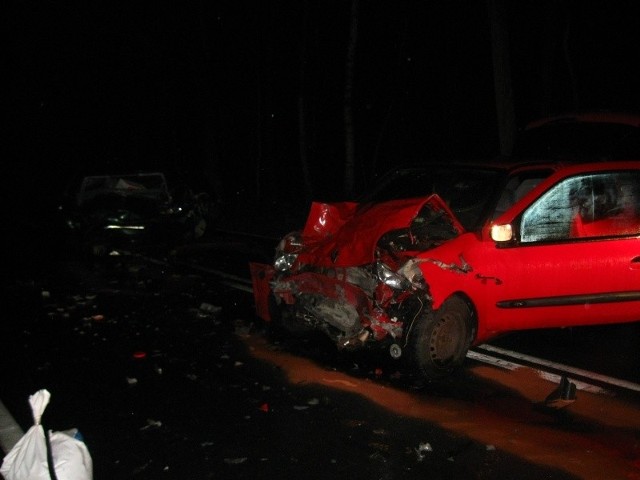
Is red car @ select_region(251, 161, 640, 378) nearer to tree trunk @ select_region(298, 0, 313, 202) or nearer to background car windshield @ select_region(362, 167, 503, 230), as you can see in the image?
background car windshield @ select_region(362, 167, 503, 230)

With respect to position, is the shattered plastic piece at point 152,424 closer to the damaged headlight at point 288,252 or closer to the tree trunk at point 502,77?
the damaged headlight at point 288,252

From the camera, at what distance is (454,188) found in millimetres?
6289

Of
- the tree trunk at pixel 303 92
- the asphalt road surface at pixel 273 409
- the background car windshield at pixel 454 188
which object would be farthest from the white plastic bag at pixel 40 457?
the tree trunk at pixel 303 92

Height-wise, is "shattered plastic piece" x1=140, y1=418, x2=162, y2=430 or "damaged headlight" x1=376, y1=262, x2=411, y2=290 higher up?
"damaged headlight" x1=376, y1=262, x2=411, y2=290

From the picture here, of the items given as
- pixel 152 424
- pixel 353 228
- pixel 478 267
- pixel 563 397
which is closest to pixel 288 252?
pixel 353 228

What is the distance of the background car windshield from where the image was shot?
586 centimetres

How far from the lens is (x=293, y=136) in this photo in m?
32.0

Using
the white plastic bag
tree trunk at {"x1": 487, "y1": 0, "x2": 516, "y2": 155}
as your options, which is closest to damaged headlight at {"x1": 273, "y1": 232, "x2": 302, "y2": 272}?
the white plastic bag

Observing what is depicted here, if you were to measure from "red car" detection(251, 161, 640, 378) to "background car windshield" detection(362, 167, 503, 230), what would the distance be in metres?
0.03

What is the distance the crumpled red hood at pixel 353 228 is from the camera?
5.47 meters

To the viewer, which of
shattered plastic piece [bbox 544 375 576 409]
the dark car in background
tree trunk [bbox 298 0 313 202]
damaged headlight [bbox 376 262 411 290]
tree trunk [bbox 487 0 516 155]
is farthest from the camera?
tree trunk [bbox 298 0 313 202]

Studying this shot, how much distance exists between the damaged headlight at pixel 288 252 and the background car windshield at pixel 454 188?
911mm

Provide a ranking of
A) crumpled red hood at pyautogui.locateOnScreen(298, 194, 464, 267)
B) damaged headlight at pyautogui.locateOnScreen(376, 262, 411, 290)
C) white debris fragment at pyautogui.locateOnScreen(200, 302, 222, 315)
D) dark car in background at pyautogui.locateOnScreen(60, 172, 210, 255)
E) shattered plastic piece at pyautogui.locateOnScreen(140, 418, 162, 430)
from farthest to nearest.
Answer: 1. dark car in background at pyautogui.locateOnScreen(60, 172, 210, 255)
2. white debris fragment at pyautogui.locateOnScreen(200, 302, 222, 315)
3. crumpled red hood at pyautogui.locateOnScreen(298, 194, 464, 267)
4. damaged headlight at pyautogui.locateOnScreen(376, 262, 411, 290)
5. shattered plastic piece at pyautogui.locateOnScreen(140, 418, 162, 430)

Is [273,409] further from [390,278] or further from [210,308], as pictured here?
[210,308]
